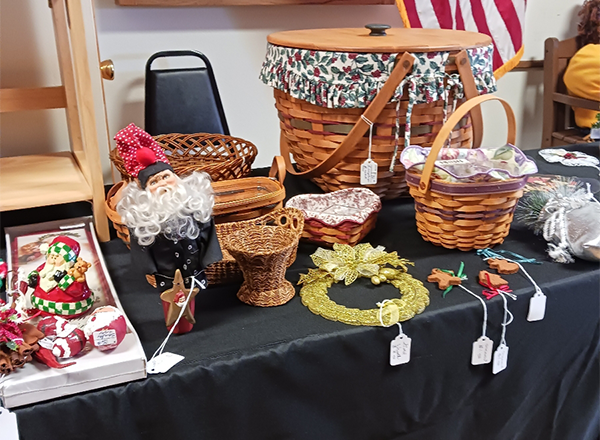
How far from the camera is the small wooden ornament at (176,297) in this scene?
687mm

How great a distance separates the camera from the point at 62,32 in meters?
1.05

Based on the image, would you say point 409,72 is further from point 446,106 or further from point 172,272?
point 172,272

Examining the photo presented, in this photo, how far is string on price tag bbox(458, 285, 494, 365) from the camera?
0.79 metres

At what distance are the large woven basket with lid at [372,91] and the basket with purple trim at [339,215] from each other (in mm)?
40

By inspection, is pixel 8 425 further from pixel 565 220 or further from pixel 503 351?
pixel 565 220

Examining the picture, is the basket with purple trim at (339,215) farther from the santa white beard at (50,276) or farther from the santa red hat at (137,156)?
the santa white beard at (50,276)

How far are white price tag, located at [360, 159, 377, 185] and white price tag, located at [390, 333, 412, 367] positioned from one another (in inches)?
14.4

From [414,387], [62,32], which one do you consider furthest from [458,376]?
[62,32]

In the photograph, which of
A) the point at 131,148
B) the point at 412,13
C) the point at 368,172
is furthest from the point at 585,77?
the point at 131,148

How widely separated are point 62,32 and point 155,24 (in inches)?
22.1

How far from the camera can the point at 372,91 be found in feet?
3.12

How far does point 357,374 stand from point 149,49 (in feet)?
4.01

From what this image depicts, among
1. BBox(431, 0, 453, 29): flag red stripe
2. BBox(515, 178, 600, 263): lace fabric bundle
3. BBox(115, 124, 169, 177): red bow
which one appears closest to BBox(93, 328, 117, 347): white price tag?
BBox(115, 124, 169, 177): red bow

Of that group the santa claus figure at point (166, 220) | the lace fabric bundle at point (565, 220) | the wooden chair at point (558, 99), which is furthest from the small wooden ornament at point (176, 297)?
the wooden chair at point (558, 99)
